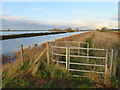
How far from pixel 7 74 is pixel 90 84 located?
442cm

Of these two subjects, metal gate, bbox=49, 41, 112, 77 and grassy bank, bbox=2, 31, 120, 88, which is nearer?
grassy bank, bbox=2, 31, 120, 88

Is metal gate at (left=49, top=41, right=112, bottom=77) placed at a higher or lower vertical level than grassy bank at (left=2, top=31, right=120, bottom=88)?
higher

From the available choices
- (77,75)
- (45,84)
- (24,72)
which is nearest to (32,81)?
(45,84)

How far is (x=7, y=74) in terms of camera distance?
21.7ft

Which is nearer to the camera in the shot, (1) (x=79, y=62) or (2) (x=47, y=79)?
(2) (x=47, y=79)

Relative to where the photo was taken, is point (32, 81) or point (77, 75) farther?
point (77, 75)

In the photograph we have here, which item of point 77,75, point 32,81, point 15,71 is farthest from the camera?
point 15,71

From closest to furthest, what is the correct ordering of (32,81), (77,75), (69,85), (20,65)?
(69,85)
(32,81)
(77,75)
(20,65)

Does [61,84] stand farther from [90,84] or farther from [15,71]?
[15,71]

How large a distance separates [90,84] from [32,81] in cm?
278

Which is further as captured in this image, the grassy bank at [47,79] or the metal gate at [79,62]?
the metal gate at [79,62]

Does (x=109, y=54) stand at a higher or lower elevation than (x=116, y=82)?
higher

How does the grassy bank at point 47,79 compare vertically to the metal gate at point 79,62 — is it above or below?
below

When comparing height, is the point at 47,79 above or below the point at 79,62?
below
